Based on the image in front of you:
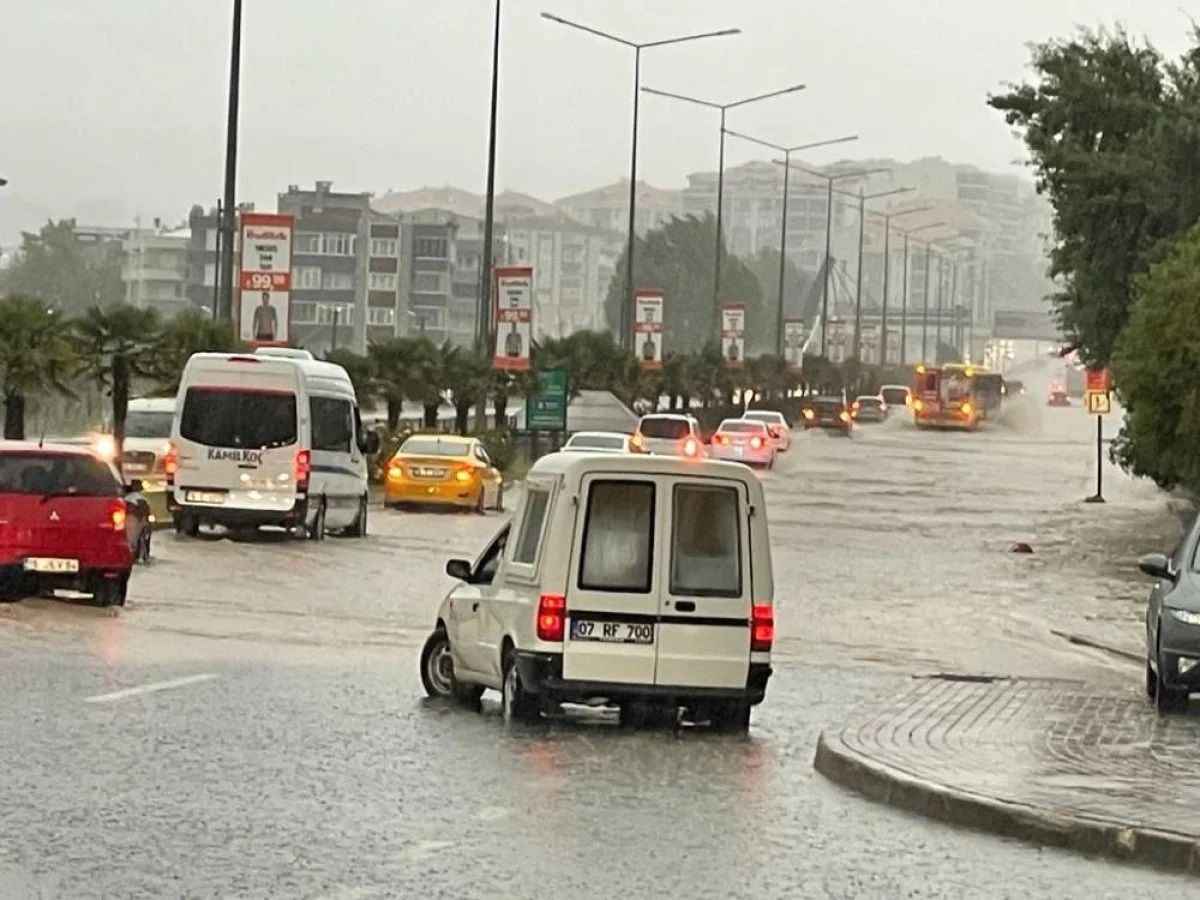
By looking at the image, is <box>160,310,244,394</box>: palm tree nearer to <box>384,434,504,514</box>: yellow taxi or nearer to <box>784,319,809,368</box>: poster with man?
<box>384,434,504,514</box>: yellow taxi

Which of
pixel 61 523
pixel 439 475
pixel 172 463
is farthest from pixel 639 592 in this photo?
pixel 439 475

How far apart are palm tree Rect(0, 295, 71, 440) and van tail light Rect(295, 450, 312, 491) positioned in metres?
7.67

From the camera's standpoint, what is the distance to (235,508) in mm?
40250

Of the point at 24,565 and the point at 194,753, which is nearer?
the point at 194,753

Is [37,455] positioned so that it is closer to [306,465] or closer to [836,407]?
[306,465]

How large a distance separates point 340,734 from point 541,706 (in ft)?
6.06

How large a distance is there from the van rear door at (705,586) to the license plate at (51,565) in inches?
394

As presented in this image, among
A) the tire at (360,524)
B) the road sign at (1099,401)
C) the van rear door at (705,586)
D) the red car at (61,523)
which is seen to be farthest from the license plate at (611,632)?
the road sign at (1099,401)

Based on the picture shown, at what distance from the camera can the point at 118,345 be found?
52.2 meters

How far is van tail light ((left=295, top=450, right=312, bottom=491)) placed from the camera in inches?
1581

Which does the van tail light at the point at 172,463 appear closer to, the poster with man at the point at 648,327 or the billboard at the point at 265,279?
the billboard at the point at 265,279

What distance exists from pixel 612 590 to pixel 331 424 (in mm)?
24264

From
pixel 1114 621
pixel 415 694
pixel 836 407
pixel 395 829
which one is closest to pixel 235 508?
pixel 1114 621

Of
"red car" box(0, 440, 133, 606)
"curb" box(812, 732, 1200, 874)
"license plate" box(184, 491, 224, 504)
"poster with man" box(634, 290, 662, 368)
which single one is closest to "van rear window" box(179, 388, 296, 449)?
"license plate" box(184, 491, 224, 504)
